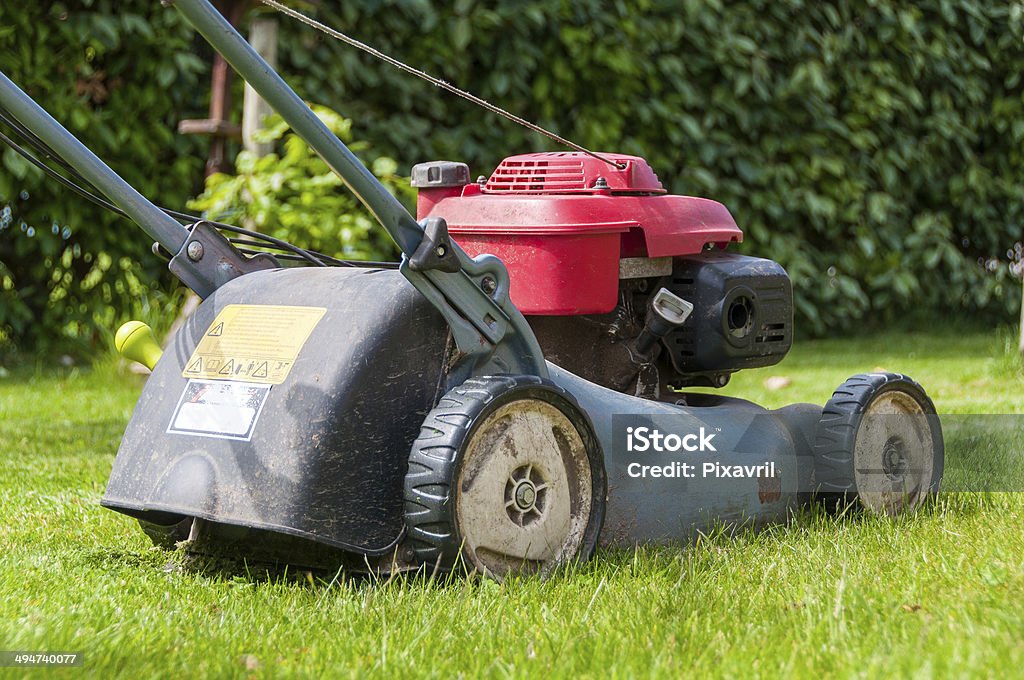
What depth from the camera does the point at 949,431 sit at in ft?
12.4

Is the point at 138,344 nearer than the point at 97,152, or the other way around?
the point at 138,344

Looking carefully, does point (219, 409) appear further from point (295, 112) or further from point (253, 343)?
point (295, 112)

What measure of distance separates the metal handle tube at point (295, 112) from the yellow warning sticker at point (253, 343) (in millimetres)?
228

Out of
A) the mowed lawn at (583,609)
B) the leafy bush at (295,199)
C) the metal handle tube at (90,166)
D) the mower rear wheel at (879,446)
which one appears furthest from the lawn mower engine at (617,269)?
the leafy bush at (295,199)

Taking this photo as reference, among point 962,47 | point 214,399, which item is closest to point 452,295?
point 214,399

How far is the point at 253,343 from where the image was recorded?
2.38m

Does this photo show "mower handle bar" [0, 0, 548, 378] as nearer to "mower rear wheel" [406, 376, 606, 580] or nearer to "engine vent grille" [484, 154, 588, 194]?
"mower rear wheel" [406, 376, 606, 580]

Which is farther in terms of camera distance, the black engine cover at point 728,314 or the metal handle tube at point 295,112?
the black engine cover at point 728,314

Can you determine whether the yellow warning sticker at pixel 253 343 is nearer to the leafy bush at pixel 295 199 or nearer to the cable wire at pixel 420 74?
the cable wire at pixel 420 74

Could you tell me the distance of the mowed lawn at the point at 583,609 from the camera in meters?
1.79

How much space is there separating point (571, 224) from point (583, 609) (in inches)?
32.8

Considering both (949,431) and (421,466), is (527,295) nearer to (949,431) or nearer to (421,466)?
(421,466)

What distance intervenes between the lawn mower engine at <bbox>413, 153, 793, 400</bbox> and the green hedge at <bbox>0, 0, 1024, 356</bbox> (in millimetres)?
2726

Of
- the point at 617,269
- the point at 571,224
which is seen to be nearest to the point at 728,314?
the point at 617,269
